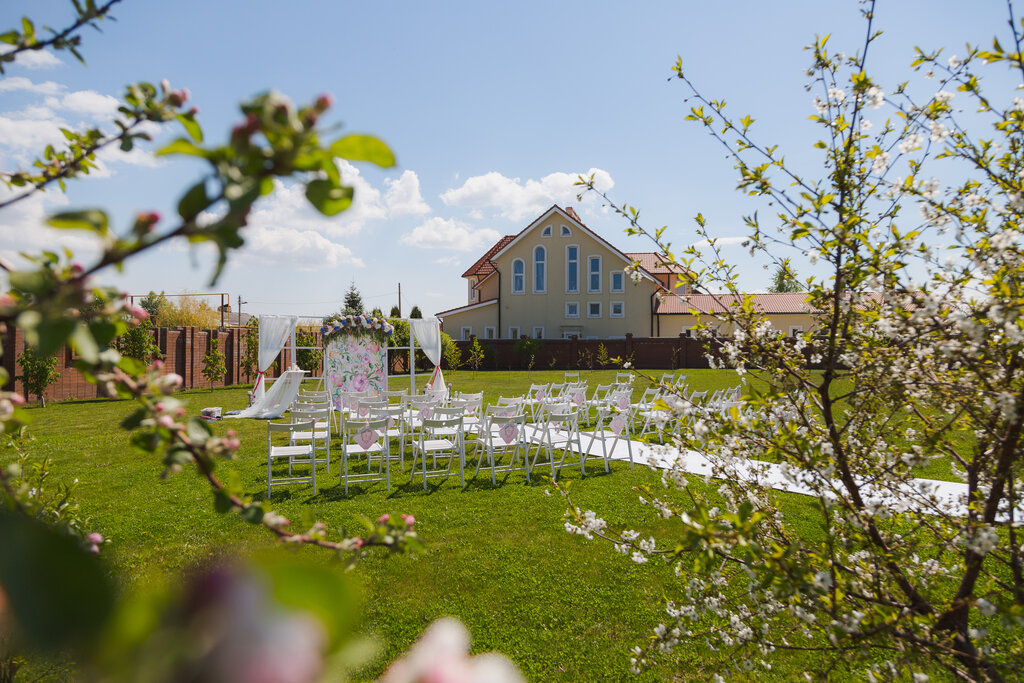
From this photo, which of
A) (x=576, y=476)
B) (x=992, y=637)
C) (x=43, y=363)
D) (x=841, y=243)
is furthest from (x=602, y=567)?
(x=43, y=363)

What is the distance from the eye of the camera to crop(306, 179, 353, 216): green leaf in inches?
23.0

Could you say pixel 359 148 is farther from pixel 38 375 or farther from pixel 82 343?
pixel 38 375

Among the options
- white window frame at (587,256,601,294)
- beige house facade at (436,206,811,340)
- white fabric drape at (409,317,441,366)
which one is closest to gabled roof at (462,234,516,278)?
beige house facade at (436,206,811,340)

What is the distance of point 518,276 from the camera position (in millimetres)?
34500

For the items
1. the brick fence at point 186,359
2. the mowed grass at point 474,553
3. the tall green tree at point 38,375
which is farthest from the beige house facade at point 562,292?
the mowed grass at point 474,553

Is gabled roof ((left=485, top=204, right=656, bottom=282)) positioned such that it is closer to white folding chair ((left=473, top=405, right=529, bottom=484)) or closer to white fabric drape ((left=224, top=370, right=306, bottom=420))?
white fabric drape ((left=224, top=370, right=306, bottom=420))

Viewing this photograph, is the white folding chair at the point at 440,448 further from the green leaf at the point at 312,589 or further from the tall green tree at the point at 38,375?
the tall green tree at the point at 38,375

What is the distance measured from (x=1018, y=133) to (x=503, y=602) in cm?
424

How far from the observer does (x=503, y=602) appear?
4.48 metres

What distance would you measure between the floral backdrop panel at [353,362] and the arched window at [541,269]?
20.2 meters

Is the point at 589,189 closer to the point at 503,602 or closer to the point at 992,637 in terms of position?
the point at 503,602

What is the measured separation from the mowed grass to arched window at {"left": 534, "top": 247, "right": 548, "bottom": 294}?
84.4 feet

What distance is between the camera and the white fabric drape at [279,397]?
50.9ft

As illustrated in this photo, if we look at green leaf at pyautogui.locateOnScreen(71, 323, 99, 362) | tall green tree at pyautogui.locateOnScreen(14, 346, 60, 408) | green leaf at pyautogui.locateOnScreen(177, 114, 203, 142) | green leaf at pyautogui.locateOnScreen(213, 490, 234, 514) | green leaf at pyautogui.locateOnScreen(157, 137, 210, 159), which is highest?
green leaf at pyautogui.locateOnScreen(177, 114, 203, 142)
